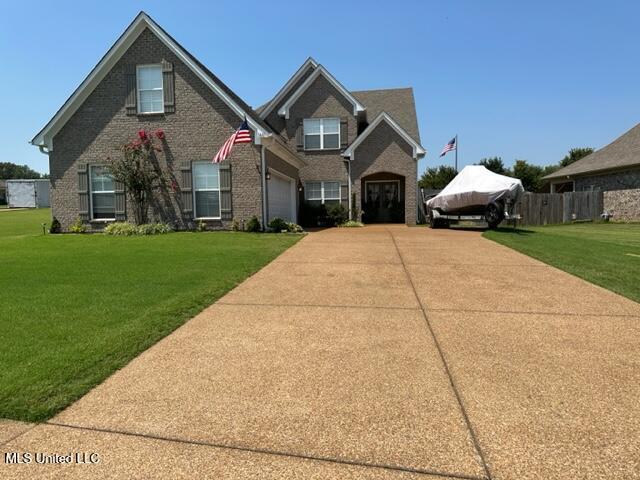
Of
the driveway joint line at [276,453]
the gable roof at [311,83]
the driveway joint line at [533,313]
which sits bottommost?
the driveway joint line at [276,453]

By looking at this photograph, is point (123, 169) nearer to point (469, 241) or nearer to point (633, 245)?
point (469, 241)

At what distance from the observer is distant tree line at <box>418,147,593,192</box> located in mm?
49125

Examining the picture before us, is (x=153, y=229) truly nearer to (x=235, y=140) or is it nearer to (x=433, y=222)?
(x=235, y=140)

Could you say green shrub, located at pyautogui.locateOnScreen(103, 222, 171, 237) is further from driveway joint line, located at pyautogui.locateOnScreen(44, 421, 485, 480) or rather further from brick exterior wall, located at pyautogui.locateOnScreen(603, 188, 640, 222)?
brick exterior wall, located at pyautogui.locateOnScreen(603, 188, 640, 222)

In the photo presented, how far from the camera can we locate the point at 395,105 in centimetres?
2408

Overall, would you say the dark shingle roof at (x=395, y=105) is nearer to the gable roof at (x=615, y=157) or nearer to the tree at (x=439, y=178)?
the gable roof at (x=615, y=157)

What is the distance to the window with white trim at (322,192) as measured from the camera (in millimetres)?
20859

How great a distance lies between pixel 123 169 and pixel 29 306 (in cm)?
1117

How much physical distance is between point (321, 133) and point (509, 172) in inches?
1683

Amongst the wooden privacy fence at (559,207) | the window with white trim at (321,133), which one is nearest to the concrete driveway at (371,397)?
the window with white trim at (321,133)

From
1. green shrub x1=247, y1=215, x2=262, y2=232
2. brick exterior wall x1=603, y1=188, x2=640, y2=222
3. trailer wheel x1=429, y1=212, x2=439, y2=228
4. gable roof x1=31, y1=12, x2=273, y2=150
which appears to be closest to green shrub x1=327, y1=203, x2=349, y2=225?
trailer wheel x1=429, y1=212, x2=439, y2=228

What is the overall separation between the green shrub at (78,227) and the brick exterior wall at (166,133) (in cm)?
24

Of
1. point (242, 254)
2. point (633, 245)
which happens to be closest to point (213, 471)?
point (242, 254)

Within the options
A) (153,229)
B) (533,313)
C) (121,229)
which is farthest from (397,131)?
(533,313)
